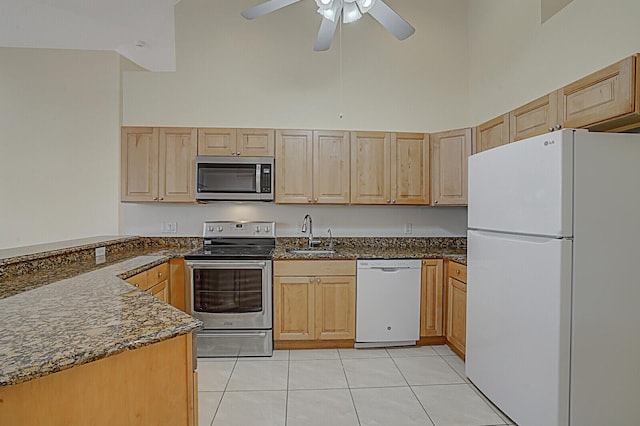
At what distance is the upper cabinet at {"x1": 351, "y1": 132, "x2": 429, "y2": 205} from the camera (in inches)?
140

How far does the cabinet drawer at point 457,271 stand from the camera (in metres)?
2.96

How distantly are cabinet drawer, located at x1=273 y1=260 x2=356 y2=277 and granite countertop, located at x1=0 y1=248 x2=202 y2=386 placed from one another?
4.80 feet

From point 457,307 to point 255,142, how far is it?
2377mm

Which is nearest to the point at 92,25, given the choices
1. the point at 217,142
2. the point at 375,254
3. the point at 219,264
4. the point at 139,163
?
the point at 139,163

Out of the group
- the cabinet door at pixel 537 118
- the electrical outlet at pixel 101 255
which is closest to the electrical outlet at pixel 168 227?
the electrical outlet at pixel 101 255

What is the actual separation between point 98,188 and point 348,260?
2999mm

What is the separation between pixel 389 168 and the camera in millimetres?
3578

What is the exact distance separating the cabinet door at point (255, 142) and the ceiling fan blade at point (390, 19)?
4.93 ft

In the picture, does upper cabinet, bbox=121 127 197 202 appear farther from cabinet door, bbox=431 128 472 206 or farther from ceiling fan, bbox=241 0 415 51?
cabinet door, bbox=431 128 472 206

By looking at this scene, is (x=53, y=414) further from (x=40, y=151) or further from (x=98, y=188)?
(x=40, y=151)

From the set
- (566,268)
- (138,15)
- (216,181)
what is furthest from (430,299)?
(138,15)

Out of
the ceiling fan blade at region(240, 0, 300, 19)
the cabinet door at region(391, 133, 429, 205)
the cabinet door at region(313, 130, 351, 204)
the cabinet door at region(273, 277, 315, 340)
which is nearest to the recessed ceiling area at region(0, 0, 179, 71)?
the ceiling fan blade at region(240, 0, 300, 19)

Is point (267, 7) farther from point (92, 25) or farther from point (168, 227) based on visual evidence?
point (92, 25)

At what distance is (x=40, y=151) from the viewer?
13.3 ft
